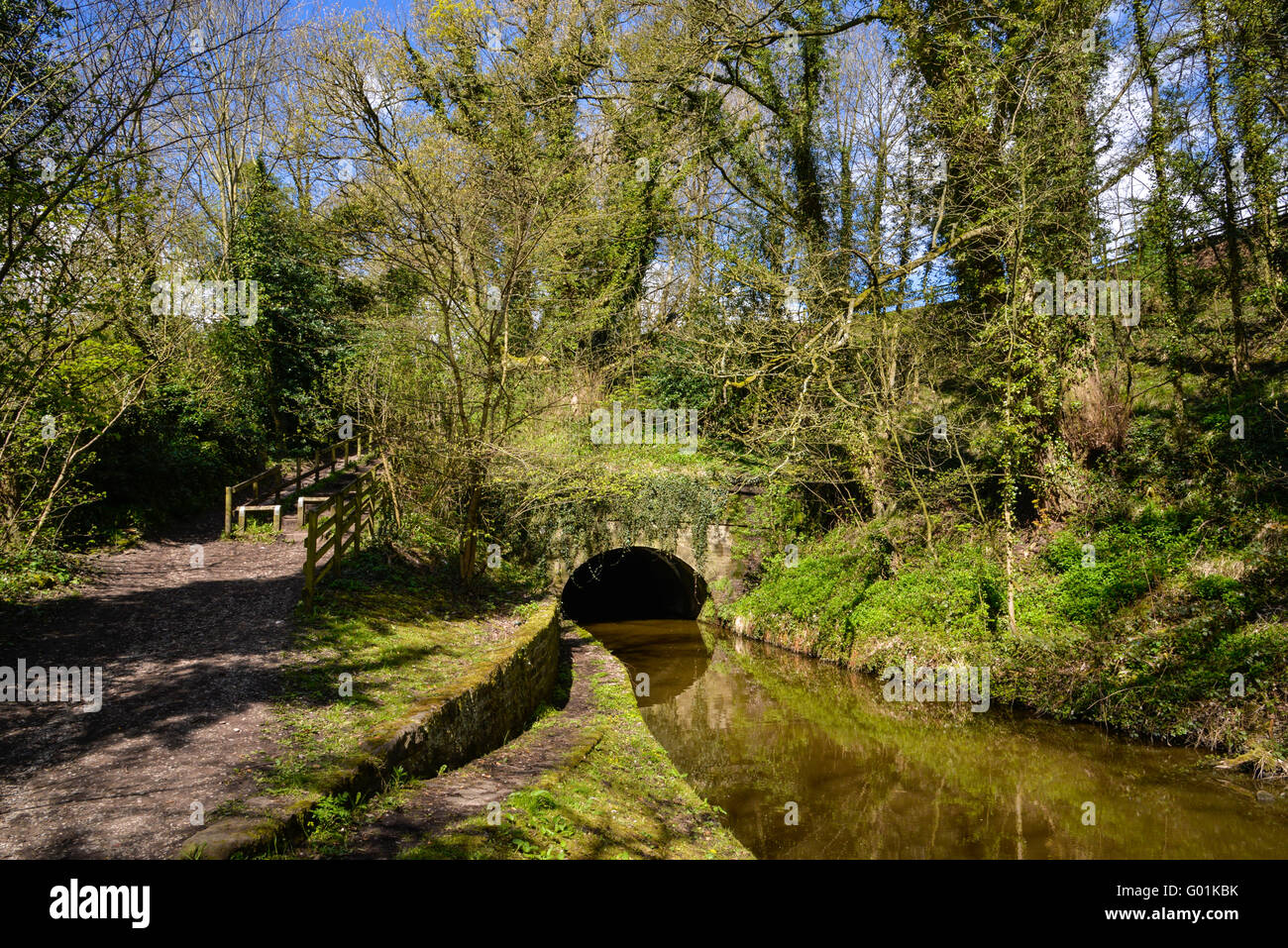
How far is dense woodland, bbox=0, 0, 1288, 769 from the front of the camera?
8.51 meters

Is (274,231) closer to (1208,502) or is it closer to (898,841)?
(898,841)

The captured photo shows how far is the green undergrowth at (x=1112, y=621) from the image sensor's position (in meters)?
8.42

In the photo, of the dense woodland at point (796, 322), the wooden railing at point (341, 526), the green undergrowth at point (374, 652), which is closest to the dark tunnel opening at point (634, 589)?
the dense woodland at point (796, 322)

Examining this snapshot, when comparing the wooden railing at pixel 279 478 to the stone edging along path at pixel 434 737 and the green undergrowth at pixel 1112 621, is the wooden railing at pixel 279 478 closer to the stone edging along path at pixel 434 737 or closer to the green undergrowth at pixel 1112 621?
the stone edging along path at pixel 434 737

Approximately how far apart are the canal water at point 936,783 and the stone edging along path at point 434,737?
8.27 feet

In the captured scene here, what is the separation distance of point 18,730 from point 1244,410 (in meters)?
16.4

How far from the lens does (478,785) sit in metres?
6.32

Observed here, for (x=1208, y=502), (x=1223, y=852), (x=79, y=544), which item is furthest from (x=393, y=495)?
(x=1208, y=502)

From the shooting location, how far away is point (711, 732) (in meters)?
11.0

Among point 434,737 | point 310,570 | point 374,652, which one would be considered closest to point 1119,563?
point 434,737

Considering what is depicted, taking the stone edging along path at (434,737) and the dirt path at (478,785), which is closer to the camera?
the stone edging along path at (434,737)

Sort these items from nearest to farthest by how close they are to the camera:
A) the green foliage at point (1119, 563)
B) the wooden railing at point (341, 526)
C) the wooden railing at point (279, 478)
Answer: the wooden railing at point (341, 526) → the green foliage at point (1119, 563) → the wooden railing at point (279, 478)

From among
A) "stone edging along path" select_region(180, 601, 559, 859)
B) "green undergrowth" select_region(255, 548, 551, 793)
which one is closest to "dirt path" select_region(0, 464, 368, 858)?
"green undergrowth" select_region(255, 548, 551, 793)

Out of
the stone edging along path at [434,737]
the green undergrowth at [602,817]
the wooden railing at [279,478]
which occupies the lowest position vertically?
the green undergrowth at [602,817]
